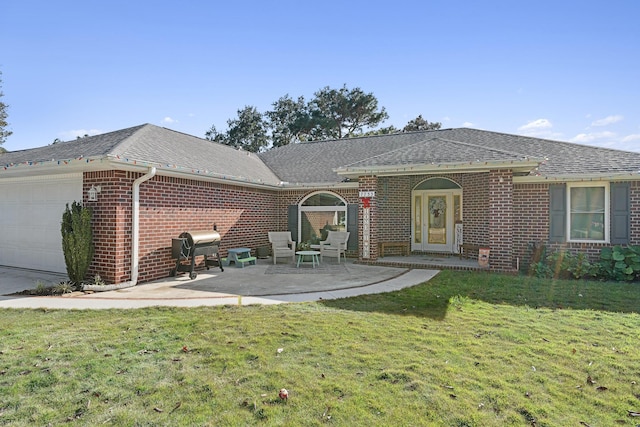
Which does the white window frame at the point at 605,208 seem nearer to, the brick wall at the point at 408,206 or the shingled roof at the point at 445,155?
the shingled roof at the point at 445,155

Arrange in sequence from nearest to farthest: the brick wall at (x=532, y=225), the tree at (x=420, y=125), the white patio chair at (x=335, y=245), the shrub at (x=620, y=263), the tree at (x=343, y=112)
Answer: the shrub at (x=620, y=263), the brick wall at (x=532, y=225), the white patio chair at (x=335, y=245), the tree at (x=343, y=112), the tree at (x=420, y=125)

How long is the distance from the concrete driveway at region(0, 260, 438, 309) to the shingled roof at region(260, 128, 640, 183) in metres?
3.23

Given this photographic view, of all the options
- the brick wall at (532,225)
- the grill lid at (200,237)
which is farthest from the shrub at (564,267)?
the grill lid at (200,237)

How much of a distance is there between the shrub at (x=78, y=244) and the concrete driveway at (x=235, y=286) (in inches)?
23.1

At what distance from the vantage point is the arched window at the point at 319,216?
1297cm

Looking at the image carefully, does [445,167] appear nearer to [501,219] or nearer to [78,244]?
[501,219]

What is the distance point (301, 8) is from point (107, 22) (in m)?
5.76

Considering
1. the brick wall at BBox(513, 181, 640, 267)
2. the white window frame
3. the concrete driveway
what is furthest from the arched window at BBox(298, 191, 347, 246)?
the white window frame

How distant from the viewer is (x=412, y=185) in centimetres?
1382

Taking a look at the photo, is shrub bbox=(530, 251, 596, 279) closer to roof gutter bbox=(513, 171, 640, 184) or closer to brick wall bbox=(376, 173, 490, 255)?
roof gutter bbox=(513, 171, 640, 184)

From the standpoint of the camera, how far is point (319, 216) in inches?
522

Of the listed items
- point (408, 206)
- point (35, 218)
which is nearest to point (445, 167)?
point (408, 206)

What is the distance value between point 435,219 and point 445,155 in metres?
4.10

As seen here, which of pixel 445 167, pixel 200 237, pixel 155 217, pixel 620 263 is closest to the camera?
pixel 155 217
